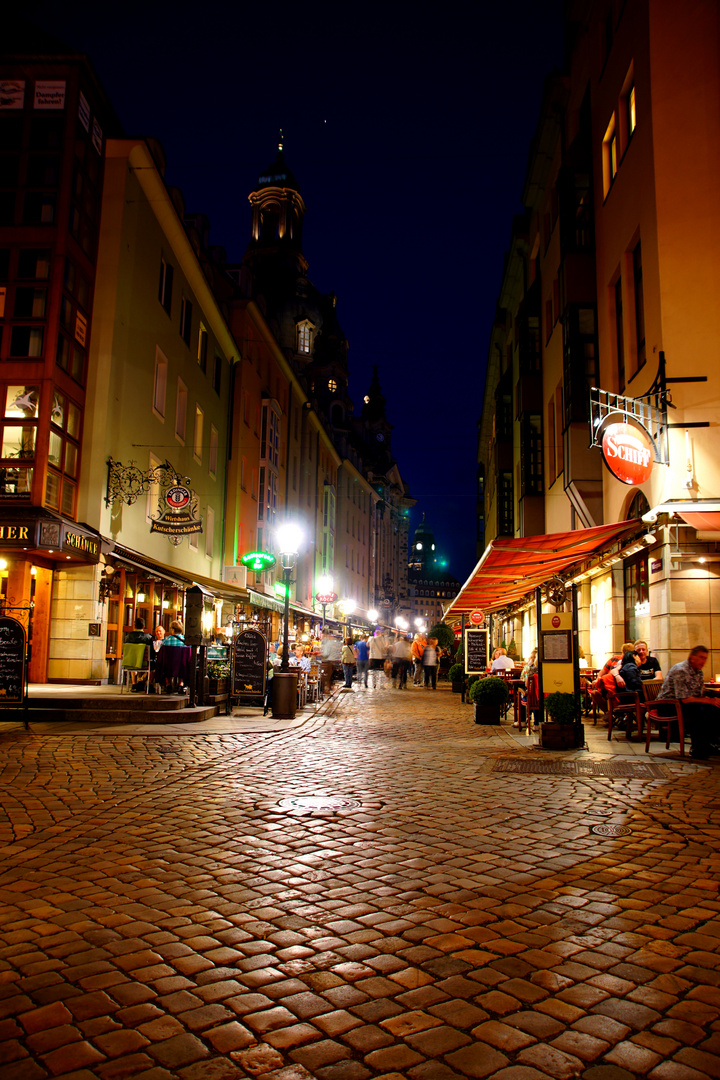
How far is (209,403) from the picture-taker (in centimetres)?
2947

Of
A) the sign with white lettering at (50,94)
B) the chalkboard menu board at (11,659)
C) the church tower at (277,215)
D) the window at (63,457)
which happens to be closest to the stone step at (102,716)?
the chalkboard menu board at (11,659)

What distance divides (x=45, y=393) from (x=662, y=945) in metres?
16.6

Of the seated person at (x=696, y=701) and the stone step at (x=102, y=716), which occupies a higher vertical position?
the seated person at (x=696, y=701)

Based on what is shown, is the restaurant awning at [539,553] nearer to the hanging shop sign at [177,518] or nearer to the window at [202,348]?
the hanging shop sign at [177,518]

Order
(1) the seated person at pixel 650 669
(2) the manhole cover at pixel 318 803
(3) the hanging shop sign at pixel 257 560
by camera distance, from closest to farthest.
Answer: (2) the manhole cover at pixel 318 803 < (1) the seated person at pixel 650 669 < (3) the hanging shop sign at pixel 257 560

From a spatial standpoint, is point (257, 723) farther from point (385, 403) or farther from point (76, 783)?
point (385, 403)

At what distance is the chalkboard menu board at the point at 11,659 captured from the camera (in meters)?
12.1

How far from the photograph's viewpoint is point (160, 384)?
23453 millimetres

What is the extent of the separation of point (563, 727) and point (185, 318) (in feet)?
66.2

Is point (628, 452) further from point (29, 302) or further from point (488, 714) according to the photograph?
point (29, 302)

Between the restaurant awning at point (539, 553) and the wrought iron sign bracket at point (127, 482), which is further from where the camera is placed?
the wrought iron sign bracket at point (127, 482)

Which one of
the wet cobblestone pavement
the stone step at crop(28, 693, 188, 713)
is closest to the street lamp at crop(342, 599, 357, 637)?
the stone step at crop(28, 693, 188, 713)

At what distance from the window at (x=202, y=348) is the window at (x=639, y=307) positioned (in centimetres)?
1674

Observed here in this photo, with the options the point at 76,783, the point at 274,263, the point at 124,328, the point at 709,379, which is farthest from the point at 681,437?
the point at 274,263
